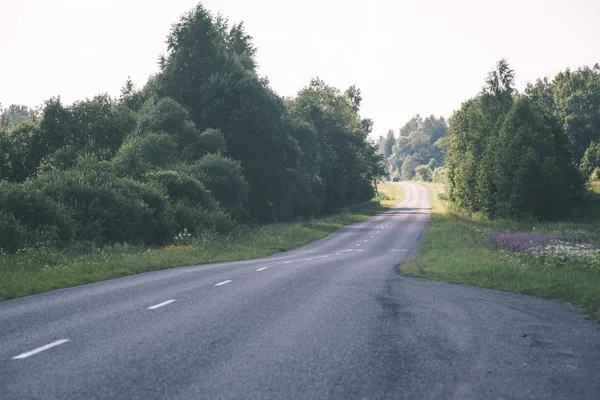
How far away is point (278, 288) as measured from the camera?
46.5 feet

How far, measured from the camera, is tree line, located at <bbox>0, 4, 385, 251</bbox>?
96.4ft

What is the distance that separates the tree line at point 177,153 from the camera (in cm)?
2939

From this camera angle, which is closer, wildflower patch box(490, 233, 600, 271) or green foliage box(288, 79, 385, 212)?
wildflower patch box(490, 233, 600, 271)

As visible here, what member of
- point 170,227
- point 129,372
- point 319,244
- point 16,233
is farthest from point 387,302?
point 319,244

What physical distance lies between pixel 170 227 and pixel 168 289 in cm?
1875

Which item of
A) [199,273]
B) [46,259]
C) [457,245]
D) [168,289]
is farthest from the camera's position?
[457,245]

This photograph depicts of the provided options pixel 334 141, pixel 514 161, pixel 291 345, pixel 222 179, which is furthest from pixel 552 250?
pixel 334 141

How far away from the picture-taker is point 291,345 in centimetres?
784

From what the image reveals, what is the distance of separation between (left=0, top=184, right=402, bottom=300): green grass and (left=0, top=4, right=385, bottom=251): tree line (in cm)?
242

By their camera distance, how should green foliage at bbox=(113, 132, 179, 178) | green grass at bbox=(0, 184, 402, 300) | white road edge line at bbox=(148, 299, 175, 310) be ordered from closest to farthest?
white road edge line at bbox=(148, 299, 175, 310)
green grass at bbox=(0, 184, 402, 300)
green foliage at bbox=(113, 132, 179, 178)

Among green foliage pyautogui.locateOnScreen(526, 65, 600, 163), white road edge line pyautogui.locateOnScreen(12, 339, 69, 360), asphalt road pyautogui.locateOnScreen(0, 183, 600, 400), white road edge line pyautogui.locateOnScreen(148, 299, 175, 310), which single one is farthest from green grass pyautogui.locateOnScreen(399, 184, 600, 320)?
green foliage pyautogui.locateOnScreen(526, 65, 600, 163)

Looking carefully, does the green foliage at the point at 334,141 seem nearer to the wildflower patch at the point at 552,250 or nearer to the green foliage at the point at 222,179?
the green foliage at the point at 222,179

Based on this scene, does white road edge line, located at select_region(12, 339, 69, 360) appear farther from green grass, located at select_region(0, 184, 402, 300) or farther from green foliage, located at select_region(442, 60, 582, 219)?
green foliage, located at select_region(442, 60, 582, 219)

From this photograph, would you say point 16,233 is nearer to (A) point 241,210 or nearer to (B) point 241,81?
(A) point 241,210
